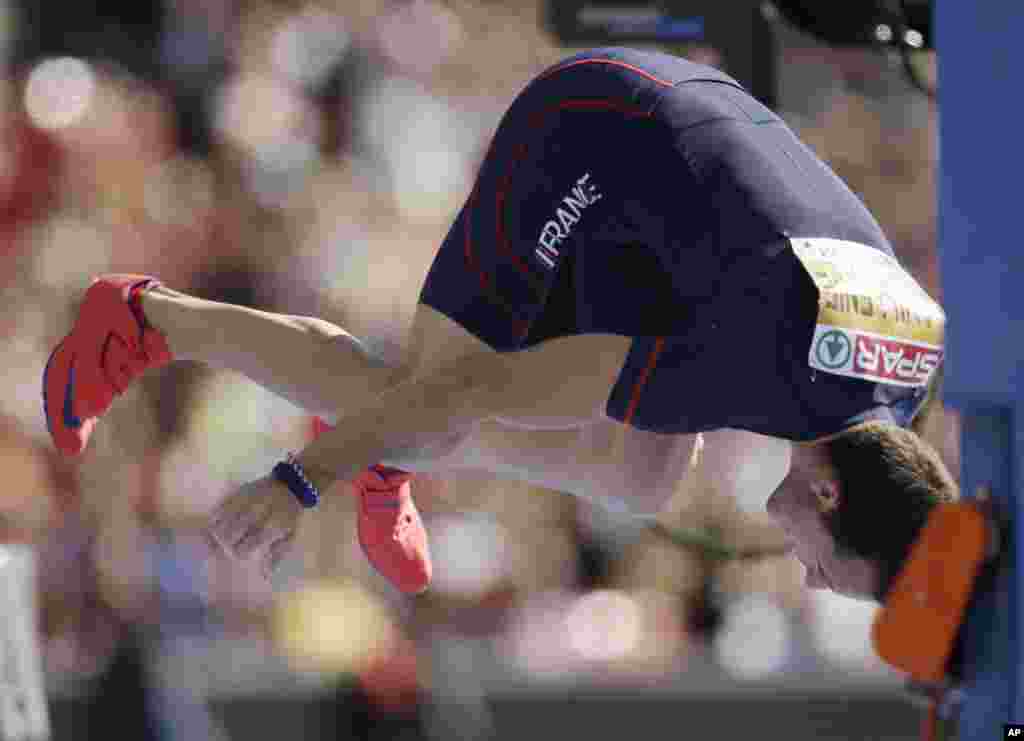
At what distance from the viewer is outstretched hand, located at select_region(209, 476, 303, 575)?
2.90 metres

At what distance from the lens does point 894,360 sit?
10.4 feet

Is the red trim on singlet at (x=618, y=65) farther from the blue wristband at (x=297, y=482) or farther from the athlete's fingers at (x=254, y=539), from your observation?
the athlete's fingers at (x=254, y=539)

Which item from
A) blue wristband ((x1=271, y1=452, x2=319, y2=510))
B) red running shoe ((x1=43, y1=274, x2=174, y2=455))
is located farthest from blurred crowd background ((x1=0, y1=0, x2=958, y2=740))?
blue wristband ((x1=271, y1=452, x2=319, y2=510))

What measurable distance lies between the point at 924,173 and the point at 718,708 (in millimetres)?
2425

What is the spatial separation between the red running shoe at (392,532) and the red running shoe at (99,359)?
0.60 meters

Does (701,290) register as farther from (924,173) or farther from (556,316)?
(924,173)

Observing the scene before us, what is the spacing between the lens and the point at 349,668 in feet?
20.5

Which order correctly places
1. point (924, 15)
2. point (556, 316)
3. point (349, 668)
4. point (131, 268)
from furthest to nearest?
point (131, 268) → point (349, 668) → point (924, 15) → point (556, 316)

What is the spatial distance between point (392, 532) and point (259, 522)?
1246 mm

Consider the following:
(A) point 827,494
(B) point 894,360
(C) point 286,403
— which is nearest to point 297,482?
(A) point 827,494

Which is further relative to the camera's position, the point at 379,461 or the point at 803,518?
the point at 803,518

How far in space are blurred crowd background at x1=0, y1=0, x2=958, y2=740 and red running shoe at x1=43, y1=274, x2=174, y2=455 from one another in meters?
2.25

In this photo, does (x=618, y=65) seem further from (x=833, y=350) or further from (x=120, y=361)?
(x=120, y=361)

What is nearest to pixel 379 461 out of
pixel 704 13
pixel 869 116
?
pixel 704 13
